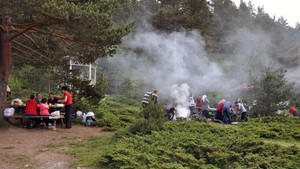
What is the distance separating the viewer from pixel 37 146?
22.5 ft

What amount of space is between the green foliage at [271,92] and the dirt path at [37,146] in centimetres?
999

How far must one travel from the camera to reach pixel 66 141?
7.64 meters

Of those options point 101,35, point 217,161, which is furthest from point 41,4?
point 217,161

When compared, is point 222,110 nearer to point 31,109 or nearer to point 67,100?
point 67,100

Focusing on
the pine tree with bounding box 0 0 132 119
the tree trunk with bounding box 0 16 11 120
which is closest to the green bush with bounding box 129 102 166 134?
the pine tree with bounding box 0 0 132 119

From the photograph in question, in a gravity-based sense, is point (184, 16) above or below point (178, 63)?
above

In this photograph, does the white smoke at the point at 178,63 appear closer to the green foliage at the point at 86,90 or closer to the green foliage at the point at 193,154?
the green foliage at the point at 86,90

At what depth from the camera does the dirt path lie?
531 cm

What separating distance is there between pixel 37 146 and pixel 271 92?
12.6 metres

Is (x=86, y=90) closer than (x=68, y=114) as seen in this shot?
No

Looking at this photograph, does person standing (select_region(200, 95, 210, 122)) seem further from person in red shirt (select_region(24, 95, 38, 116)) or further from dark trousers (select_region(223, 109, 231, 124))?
person in red shirt (select_region(24, 95, 38, 116))

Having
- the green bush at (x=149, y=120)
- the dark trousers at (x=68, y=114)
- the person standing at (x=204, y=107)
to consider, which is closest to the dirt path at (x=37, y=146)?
the dark trousers at (x=68, y=114)

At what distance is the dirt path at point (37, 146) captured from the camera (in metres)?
5.31

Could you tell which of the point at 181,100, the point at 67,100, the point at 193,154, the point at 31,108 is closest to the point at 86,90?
the point at 67,100
